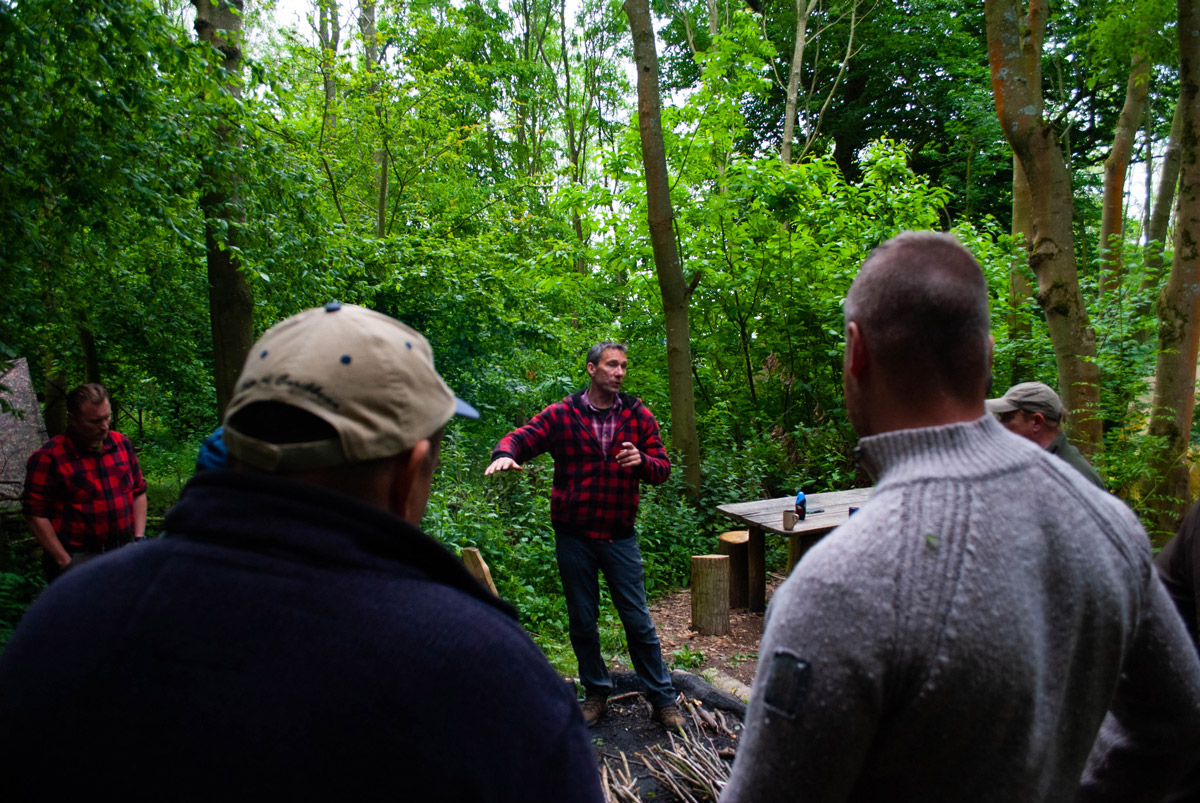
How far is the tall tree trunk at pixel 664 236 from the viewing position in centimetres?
920

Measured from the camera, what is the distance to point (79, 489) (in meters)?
4.64

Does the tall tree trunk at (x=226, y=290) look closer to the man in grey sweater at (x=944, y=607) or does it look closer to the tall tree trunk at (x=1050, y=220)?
the tall tree trunk at (x=1050, y=220)

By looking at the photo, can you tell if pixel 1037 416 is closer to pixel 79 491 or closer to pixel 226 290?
pixel 79 491

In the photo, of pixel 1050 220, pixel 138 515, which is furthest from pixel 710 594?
pixel 138 515

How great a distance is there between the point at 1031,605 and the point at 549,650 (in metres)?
5.10

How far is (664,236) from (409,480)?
8.55 m

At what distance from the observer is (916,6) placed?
19516 millimetres

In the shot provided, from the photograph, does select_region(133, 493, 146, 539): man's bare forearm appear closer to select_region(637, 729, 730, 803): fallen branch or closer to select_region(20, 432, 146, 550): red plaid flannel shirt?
select_region(20, 432, 146, 550): red plaid flannel shirt

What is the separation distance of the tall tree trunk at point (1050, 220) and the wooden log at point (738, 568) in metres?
3.09

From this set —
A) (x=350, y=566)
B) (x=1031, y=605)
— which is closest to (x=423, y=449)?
(x=350, y=566)

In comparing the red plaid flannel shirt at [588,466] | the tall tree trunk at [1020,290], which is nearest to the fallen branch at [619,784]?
the red plaid flannel shirt at [588,466]

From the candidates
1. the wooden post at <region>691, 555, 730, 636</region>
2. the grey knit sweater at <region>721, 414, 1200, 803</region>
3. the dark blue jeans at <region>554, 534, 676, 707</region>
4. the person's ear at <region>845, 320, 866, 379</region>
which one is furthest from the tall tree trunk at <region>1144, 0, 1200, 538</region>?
the person's ear at <region>845, 320, 866, 379</region>

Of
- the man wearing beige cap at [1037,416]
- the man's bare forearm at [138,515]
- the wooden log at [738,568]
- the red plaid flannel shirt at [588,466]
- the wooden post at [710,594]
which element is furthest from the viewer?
the wooden log at [738,568]

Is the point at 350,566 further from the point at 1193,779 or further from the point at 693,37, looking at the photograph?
the point at 693,37
